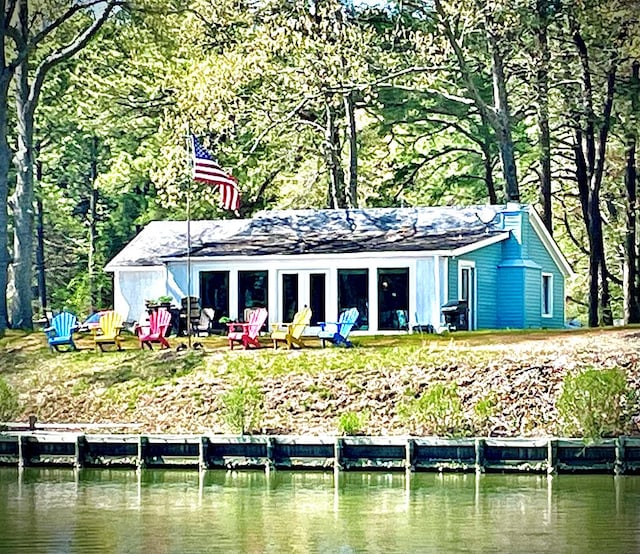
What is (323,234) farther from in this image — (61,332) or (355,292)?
(61,332)

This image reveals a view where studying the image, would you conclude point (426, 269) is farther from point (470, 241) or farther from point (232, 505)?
point (232, 505)

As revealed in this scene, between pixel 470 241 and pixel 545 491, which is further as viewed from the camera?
pixel 470 241

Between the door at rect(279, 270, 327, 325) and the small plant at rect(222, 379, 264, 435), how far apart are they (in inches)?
334

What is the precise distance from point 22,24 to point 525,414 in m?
19.9

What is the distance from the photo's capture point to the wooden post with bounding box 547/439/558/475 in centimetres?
2366

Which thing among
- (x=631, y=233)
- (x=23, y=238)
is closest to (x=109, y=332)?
(x=23, y=238)

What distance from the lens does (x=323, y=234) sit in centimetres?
3728

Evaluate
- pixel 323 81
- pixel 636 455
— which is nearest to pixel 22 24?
pixel 323 81

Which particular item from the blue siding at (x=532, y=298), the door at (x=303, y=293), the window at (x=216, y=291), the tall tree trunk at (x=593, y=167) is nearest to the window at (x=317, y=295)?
the door at (x=303, y=293)

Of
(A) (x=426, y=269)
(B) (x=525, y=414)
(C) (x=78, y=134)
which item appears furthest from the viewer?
(C) (x=78, y=134)

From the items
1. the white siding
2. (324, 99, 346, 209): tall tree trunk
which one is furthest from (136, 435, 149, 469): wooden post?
(324, 99, 346, 209): tall tree trunk

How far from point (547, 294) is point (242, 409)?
15398mm

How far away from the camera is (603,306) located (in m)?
43.2

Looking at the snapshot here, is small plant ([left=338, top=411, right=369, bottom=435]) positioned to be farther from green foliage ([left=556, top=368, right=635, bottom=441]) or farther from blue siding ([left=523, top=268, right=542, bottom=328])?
blue siding ([left=523, top=268, right=542, bottom=328])
